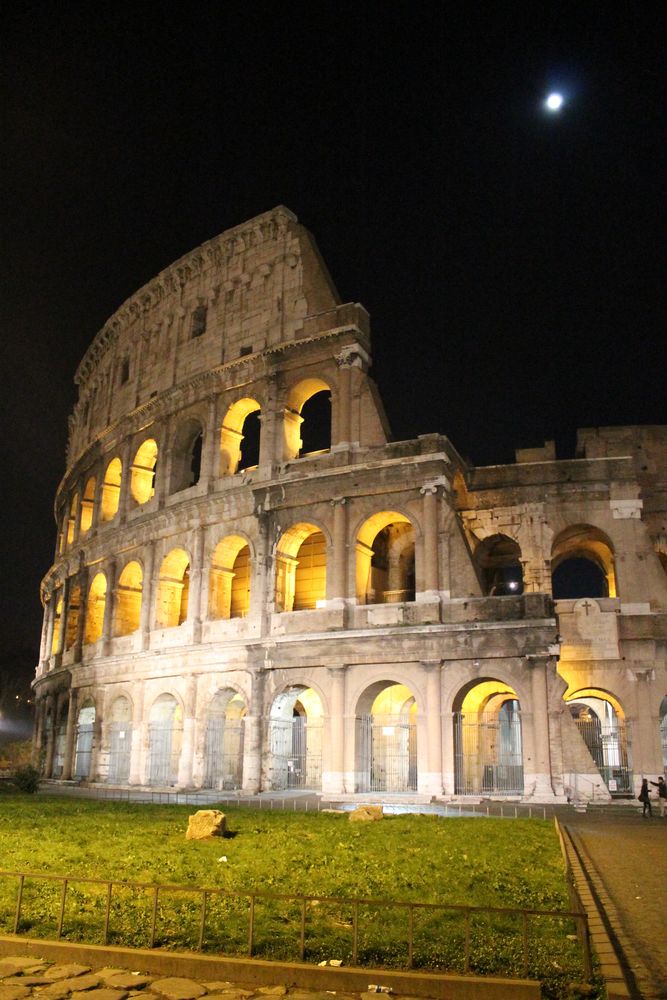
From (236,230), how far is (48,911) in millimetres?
23659

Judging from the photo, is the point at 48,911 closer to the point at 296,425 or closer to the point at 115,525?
the point at 296,425

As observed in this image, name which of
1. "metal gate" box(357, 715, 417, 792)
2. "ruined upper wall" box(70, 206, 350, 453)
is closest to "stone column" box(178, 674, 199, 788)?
"metal gate" box(357, 715, 417, 792)

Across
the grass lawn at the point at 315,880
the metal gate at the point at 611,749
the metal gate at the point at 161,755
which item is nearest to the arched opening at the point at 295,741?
the metal gate at the point at 161,755

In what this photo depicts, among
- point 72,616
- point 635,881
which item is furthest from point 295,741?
point 635,881

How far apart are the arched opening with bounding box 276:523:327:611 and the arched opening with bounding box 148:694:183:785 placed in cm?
507

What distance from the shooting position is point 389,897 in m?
7.77

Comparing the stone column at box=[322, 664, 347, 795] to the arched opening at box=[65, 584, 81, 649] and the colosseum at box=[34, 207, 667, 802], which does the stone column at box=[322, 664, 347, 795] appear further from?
the arched opening at box=[65, 584, 81, 649]

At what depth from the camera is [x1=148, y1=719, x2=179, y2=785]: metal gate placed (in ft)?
79.9

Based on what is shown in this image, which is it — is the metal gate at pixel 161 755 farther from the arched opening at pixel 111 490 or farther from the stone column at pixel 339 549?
the arched opening at pixel 111 490

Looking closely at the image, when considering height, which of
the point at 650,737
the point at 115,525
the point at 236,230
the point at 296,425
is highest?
the point at 236,230

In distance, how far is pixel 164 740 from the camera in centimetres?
2511

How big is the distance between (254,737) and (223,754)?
10.3 feet

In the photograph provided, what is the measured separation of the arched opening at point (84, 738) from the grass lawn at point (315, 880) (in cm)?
1365

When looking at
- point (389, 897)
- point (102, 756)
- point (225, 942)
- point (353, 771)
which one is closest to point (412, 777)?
point (353, 771)
